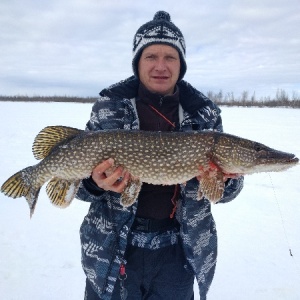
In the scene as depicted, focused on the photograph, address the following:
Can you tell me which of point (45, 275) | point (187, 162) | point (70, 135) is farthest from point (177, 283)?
point (45, 275)

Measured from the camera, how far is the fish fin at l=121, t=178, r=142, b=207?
1.64m

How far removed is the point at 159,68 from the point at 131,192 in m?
0.73

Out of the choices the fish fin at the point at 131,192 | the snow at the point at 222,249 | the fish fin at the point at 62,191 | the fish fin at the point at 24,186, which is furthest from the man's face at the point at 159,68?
the snow at the point at 222,249

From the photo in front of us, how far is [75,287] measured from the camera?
2.48 meters

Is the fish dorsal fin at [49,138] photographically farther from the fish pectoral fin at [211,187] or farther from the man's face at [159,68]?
the fish pectoral fin at [211,187]

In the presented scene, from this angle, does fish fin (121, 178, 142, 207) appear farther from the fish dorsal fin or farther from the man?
the fish dorsal fin

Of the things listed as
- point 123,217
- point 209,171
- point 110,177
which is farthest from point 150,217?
point 209,171

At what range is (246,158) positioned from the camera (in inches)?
79.0

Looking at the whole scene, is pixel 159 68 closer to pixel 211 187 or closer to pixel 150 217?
pixel 211 187

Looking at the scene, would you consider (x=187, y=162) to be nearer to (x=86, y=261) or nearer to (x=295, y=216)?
(x=86, y=261)

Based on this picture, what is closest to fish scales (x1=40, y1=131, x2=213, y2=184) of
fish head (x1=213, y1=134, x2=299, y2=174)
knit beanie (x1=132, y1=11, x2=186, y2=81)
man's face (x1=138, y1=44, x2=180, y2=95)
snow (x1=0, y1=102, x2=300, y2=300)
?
fish head (x1=213, y1=134, x2=299, y2=174)

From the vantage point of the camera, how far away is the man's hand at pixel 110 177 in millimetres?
1727

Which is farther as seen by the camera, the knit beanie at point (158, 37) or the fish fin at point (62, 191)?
the knit beanie at point (158, 37)

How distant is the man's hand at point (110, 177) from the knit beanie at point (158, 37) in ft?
2.08
